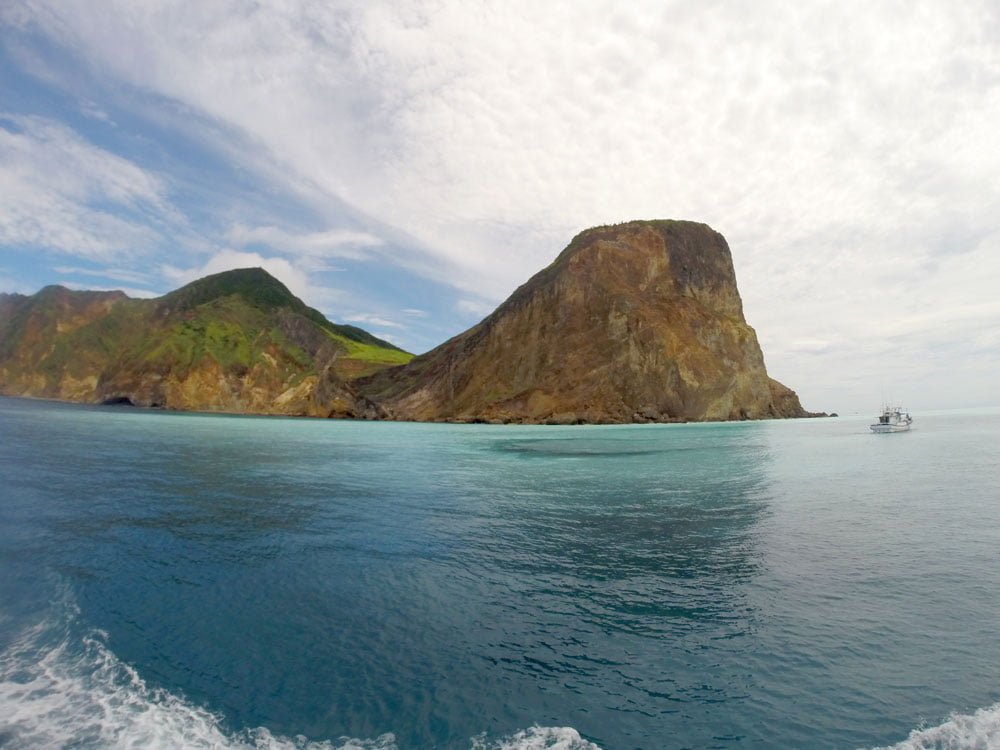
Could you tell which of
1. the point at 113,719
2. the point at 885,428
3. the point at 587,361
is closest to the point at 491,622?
the point at 113,719

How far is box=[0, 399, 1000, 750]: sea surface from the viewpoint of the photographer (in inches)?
370

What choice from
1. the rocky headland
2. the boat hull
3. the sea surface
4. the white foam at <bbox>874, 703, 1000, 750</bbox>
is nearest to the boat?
the boat hull

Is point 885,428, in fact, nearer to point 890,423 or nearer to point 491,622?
point 890,423

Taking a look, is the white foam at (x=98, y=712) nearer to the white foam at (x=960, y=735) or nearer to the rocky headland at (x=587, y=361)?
the white foam at (x=960, y=735)

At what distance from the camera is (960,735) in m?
9.14

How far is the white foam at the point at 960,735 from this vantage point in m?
8.88

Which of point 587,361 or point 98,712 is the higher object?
point 587,361

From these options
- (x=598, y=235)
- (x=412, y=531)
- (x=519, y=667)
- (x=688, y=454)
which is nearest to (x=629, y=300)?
(x=598, y=235)

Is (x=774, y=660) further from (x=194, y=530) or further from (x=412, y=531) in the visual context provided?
(x=194, y=530)

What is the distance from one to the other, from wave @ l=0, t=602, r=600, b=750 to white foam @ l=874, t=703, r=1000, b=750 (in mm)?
5485

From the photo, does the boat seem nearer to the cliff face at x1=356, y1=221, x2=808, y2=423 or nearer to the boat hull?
the boat hull

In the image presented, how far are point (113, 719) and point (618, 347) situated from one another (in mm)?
148070

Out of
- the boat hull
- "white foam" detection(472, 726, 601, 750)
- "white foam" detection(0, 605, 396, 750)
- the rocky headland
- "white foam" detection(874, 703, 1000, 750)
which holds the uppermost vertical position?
the rocky headland

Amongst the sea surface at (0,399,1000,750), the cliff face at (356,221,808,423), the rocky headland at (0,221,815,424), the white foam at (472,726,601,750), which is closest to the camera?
the white foam at (472,726,601,750)
